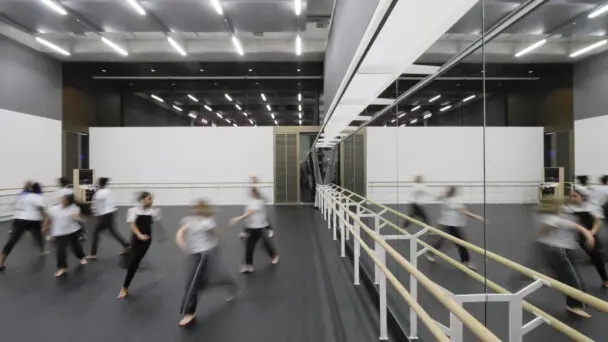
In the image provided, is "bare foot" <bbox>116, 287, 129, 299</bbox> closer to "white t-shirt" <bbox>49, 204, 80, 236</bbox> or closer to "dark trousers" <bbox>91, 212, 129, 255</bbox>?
"white t-shirt" <bbox>49, 204, 80, 236</bbox>

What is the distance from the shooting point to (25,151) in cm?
1066

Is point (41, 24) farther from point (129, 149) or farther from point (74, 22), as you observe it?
point (129, 149)

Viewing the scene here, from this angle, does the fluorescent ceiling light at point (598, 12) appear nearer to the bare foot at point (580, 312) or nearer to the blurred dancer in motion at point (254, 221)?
the bare foot at point (580, 312)

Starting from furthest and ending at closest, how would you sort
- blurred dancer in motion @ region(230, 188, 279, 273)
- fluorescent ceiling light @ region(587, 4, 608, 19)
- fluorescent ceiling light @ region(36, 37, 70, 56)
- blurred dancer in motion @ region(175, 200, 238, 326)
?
fluorescent ceiling light @ region(36, 37, 70, 56), blurred dancer in motion @ region(230, 188, 279, 273), blurred dancer in motion @ region(175, 200, 238, 326), fluorescent ceiling light @ region(587, 4, 608, 19)

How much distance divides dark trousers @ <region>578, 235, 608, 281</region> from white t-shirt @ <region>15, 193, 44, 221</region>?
290 inches

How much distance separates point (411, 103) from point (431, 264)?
69.5 inches

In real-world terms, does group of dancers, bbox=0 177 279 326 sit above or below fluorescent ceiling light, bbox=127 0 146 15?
below

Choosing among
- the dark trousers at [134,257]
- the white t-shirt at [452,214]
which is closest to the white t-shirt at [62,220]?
the dark trousers at [134,257]

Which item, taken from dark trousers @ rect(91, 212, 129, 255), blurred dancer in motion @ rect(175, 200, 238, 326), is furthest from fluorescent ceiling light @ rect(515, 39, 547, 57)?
dark trousers @ rect(91, 212, 129, 255)

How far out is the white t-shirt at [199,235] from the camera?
3.58m

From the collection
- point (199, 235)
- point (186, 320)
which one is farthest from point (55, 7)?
point (186, 320)

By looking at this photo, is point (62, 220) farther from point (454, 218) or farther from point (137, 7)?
point (137, 7)

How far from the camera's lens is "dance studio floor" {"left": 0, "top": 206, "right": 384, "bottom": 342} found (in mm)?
3150

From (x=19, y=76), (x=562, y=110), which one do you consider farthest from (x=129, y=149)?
(x=562, y=110)
